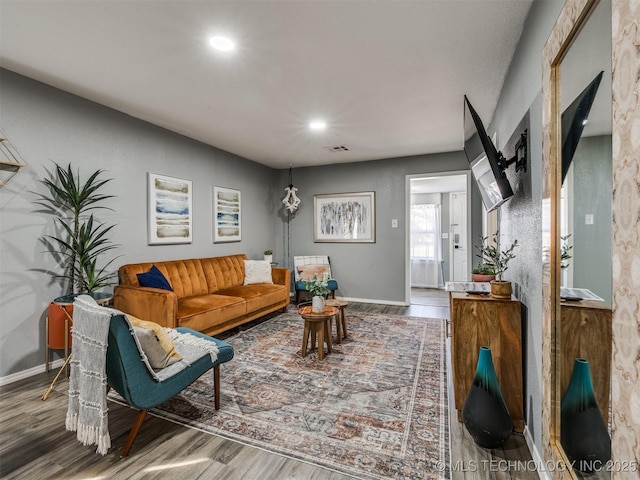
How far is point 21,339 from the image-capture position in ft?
8.71

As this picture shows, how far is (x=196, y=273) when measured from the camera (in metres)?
4.09

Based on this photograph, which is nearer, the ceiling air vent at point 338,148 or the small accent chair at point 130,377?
the small accent chair at point 130,377

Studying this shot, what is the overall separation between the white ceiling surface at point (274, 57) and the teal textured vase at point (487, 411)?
207 cm

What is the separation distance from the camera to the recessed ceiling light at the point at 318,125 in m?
3.75

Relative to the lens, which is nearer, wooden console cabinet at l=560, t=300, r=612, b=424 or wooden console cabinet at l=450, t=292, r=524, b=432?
wooden console cabinet at l=560, t=300, r=612, b=424

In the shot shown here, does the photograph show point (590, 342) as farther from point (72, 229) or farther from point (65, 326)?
point (72, 229)

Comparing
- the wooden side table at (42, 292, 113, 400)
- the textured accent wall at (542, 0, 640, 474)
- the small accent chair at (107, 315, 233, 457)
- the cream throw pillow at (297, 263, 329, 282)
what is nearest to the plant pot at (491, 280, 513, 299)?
the textured accent wall at (542, 0, 640, 474)

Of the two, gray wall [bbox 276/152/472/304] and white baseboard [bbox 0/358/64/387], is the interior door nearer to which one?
gray wall [bbox 276/152/472/304]

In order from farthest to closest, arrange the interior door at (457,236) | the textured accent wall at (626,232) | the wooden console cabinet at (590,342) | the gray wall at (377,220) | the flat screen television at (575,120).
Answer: the interior door at (457,236), the gray wall at (377,220), the flat screen television at (575,120), the wooden console cabinet at (590,342), the textured accent wall at (626,232)

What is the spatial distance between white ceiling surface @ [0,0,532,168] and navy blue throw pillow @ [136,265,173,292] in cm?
176

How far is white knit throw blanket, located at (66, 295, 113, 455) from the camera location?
1.65 m

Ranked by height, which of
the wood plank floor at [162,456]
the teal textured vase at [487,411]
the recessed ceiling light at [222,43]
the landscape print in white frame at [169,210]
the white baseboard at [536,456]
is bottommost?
the wood plank floor at [162,456]

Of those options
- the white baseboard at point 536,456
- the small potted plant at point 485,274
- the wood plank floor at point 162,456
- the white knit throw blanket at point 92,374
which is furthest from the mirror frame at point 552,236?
the white knit throw blanket at point 92,374

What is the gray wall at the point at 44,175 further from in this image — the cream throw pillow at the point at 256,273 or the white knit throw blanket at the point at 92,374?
the white knit throw blanket at the point at 92,374
